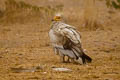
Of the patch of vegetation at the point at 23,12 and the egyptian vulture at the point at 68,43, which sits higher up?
the patch of vegetation at the point at 23,12

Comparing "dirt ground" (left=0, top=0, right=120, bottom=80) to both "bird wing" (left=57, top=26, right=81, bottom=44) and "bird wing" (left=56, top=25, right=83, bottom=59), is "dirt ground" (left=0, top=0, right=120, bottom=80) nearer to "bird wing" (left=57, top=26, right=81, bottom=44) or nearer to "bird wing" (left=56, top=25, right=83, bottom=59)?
"bird wing" (left=56, top=25, right=83, bottom=59)

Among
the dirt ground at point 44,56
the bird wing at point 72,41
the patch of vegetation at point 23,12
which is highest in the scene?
the patch of vegetation at point 23,12

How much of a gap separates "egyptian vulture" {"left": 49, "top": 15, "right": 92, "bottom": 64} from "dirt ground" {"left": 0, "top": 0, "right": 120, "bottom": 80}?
6.6 inches

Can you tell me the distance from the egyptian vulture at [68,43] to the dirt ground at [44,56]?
0.17 m

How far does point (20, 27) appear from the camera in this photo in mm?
16391

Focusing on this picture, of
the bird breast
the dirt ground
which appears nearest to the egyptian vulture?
the bird breast

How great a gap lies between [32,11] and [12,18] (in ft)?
2.76

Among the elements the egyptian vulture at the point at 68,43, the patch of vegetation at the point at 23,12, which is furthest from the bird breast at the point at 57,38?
the patch of vegetation at the point at 23,12

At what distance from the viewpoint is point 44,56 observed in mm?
9836

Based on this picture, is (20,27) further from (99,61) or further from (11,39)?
(99,61)

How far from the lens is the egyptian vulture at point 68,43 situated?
8.20 meters

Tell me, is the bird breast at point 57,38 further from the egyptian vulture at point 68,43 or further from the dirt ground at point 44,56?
the dirt ground at point 44,56

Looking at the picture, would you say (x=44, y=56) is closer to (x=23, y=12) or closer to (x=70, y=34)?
(x=70, y=34)

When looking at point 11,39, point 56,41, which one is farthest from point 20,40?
point 56,41
